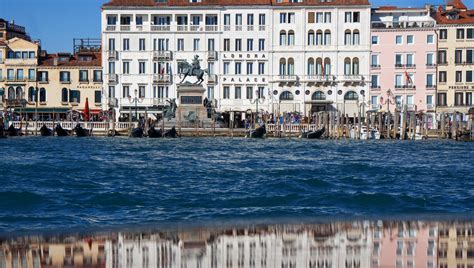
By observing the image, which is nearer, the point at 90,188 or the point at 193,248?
the point at 193,248

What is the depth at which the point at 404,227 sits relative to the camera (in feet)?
34.8

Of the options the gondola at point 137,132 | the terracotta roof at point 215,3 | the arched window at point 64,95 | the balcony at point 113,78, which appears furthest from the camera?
the arched window at point 64,95

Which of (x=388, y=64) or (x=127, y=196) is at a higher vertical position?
(x=388, y=64)

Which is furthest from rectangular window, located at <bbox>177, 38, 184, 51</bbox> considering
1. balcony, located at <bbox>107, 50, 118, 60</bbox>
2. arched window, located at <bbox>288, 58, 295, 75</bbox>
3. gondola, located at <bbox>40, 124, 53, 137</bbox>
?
gondola, located at <bbox>40, 124, 53, 137</bbox>

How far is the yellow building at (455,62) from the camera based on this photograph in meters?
63.8

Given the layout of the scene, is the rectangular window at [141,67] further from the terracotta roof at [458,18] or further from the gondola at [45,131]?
the terracotta roof at [458,18]

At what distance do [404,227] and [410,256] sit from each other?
8.97 ft

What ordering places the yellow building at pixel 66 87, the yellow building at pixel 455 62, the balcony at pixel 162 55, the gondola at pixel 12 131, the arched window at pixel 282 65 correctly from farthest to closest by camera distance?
the yellow building at pixel 66 87 < the arched window at pixel 282 65 < the balcony at pixel 162 55 < the yellow building at pixel 455 62 < the gondola at pixel 12 131

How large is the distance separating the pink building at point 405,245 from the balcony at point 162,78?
53.6 m

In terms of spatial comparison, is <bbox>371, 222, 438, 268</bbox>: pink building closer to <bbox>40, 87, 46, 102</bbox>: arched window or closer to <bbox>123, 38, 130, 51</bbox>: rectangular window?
<bbox>123, 38, 130, 51</bbox>: rectangular window

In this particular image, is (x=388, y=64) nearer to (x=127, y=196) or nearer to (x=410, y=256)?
(x=127, y=196)

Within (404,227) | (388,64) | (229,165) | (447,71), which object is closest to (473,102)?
(447,71)

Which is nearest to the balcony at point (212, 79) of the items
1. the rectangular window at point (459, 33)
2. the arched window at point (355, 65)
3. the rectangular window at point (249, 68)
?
the rectangular window at point (249, 68)

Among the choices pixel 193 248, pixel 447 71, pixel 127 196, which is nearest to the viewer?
pixel 193 248
